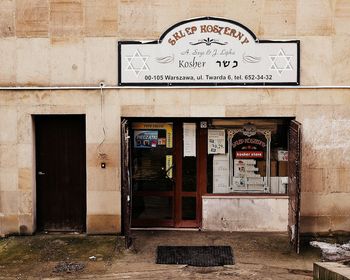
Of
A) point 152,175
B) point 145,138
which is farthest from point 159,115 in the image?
point 152,175

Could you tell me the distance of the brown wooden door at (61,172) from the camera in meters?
10.6

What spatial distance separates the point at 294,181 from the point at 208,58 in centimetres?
282

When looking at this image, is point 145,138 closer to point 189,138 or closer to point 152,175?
point 152,175

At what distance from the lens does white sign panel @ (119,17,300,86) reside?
1005 cm

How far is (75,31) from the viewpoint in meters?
10.2

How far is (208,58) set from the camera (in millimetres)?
10117

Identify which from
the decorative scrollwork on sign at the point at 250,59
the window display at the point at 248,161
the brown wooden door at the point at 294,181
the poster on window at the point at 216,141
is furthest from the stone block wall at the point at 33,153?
the brown wooden door at the point at 294,181

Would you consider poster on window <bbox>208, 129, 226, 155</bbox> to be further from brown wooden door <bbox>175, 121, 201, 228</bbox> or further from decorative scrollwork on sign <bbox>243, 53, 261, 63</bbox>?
decorative scrollwork on sign <bbox>243, 53, 261, 63</bbox>

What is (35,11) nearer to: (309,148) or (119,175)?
(119,175)

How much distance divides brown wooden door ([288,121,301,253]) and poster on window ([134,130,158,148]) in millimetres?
2672

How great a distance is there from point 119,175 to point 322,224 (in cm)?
406

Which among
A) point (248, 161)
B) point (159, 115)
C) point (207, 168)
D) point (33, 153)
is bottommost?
point (207, 168)

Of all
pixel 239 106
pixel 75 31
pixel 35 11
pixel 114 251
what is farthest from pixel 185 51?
pixel 114 251

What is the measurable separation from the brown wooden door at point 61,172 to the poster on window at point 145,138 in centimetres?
107
